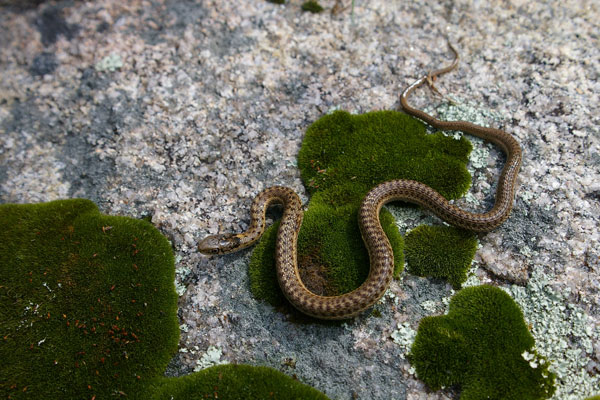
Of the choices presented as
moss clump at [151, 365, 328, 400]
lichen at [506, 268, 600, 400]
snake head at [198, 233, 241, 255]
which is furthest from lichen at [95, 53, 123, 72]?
lichen at [506, 268, 600, 400]

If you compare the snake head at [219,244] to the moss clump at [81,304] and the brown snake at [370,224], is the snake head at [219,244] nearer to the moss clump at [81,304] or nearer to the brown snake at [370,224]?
the brown snake at [370,224]

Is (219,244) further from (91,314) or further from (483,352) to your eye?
(483,352)

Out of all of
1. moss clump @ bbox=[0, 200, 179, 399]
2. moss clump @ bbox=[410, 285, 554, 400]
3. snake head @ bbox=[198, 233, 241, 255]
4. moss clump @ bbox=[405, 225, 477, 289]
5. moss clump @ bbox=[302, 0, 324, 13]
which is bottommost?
moss clump @ bbox=[0, 200, 179, 399]

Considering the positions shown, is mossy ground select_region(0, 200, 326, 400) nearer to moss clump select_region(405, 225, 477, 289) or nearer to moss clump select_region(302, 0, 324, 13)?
moss clump select_region(405, 225, 477, 289)

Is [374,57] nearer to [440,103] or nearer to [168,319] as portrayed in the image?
[440,103]

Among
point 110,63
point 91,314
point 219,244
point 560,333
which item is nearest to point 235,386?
point 219,244

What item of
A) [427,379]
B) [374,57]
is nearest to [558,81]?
[374,57]

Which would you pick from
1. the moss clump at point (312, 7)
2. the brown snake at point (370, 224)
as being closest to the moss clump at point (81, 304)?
the brown snake at point (370, 224)
